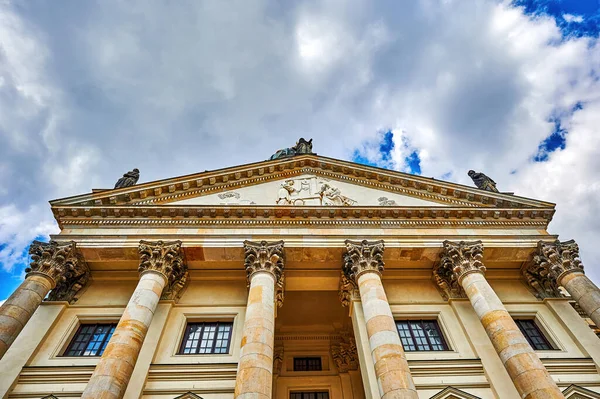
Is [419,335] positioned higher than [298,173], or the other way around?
[298,173]

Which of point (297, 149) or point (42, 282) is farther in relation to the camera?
point (297, 149)

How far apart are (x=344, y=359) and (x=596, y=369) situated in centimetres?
974

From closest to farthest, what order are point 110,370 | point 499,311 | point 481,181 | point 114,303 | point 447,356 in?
point 110,370 < point 499,311 < point 447,356 < point 114,303 < point 481,181

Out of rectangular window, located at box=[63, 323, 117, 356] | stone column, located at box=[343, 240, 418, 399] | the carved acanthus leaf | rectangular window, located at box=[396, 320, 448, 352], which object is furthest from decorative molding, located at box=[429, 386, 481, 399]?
rectangular window, located at box=[63, 323, 117, 356]

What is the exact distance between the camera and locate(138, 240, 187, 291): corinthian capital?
13.8 metres

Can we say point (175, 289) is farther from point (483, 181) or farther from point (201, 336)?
point (483, 181)

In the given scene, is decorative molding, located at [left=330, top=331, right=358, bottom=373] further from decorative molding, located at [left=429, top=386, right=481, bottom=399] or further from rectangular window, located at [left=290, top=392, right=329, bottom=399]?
decorative molding, located at [left=429, top=386, right=481, bottom=399]

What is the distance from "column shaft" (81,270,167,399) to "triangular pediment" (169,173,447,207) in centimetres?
540

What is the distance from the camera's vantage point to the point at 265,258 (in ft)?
46.0

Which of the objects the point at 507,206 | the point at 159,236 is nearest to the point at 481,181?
the point at 507,206

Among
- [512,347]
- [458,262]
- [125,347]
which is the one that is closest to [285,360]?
[125,347]

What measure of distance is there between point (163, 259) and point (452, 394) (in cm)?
1150

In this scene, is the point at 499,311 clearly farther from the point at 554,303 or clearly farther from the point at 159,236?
the point at 159,236

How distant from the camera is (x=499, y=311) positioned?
12.2m
